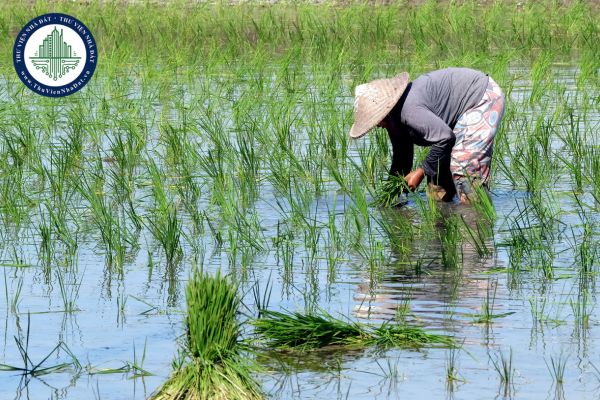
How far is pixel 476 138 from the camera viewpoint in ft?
21.3

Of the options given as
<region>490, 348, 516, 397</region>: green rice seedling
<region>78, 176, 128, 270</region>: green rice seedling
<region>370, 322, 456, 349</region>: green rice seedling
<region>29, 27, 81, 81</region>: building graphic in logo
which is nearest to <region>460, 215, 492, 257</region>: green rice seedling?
<region>370, 322, 456, 349</region>: green rice seedling

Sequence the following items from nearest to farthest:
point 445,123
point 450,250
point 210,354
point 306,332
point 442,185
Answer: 1. point 210,354
2. point 306,332
3. point 450,250
4. point 445,123
5. point 442,185

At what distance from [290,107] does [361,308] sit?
3932 millimetres

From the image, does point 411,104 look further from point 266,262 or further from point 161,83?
point 161,83

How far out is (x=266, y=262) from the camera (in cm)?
547

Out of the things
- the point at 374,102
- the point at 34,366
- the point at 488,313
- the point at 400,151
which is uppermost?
the point at 374,102

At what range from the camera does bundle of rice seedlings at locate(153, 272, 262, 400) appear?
3536 millimetres

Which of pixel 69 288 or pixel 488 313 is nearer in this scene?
pixel 488 313

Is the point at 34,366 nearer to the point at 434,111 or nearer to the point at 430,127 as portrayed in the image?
the point at 430,127

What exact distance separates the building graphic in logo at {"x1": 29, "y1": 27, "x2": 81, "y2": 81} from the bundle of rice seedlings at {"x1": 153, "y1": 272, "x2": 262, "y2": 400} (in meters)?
6.88

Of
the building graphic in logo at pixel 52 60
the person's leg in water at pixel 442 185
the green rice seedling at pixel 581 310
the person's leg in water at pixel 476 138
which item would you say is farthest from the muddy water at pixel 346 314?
the building graphic in logo at pixel 52 60

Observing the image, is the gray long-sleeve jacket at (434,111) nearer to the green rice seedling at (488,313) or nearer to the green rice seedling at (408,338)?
the green rice seedling at (488,313)

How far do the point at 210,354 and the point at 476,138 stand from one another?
125 inches

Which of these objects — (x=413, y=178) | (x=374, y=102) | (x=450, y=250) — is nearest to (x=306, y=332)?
(x=450, y=250)
